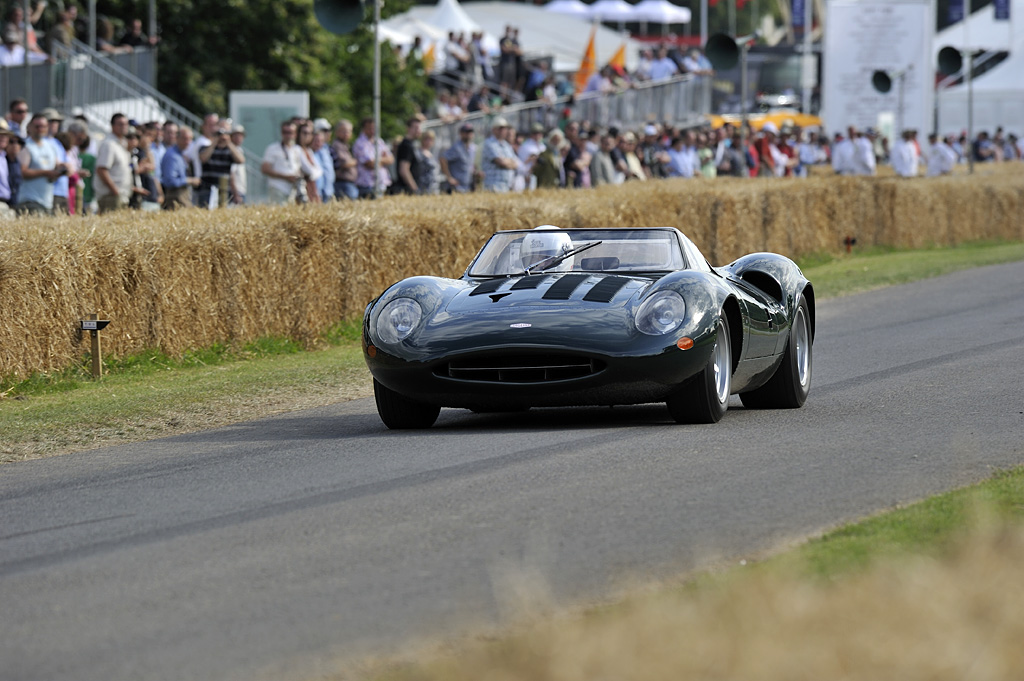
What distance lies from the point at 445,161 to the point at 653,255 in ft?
43.9

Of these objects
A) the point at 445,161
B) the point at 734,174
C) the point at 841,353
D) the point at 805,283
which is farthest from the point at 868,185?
the point at 805,283

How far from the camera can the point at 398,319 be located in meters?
8.98

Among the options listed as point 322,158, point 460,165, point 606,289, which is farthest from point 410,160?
point 606,289

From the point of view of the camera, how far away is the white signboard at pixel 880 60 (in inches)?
1566

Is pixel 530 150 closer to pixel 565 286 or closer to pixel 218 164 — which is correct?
pixel 218 164

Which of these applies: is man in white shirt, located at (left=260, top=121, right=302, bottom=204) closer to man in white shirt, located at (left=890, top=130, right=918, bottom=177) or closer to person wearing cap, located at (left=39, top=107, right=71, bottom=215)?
person wearing cap, located at (left=39, top=107, right=71, bottom=215)

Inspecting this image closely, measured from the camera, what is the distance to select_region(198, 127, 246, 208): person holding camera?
18.8m

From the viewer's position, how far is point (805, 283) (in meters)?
10.5

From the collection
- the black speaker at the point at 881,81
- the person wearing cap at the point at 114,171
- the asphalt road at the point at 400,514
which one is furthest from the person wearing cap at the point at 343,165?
the black speaker at the point at 881,81

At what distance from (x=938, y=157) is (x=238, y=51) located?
1603 centimetres

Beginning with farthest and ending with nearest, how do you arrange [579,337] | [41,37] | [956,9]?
[956,9] → [41,37] → [579,337]

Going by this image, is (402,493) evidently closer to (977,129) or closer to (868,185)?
(868,185)

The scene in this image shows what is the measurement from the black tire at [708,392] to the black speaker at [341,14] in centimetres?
1001

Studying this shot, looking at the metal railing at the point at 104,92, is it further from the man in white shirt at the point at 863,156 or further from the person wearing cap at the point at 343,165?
the man in white shirt at the point at 863,156
